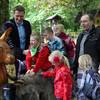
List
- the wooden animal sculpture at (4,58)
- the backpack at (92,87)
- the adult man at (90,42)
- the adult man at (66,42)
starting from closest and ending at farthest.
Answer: the wooden animal sculpture at (4,58), the backpack at (92,87), the adult man at (90,42), the adult man at (66,42)

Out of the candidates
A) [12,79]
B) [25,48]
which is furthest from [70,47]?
[12,79]

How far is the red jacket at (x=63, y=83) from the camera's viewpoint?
6156 mm

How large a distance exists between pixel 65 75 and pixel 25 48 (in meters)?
1.40

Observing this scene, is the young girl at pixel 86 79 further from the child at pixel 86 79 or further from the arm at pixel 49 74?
the arm at pixel 49 74

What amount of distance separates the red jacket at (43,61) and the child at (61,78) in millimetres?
333

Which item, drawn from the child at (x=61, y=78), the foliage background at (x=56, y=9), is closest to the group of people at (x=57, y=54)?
the child at (x=61, y=78)

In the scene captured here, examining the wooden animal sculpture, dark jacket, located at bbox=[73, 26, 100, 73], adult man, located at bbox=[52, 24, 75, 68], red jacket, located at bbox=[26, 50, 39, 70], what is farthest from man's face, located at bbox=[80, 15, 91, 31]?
the wooden animal sculpture

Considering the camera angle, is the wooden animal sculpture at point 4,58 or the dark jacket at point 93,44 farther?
the dark jacket at point 93,44

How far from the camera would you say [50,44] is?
23.2ft

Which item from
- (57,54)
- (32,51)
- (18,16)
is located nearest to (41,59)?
(32,51)

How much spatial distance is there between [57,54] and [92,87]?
0.79 m

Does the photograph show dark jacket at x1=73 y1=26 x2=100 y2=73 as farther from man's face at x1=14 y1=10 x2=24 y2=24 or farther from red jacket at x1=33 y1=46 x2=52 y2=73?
man's face at x1=14 y1=10 x2=24 y2=24

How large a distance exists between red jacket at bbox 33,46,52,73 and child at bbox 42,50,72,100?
0.33 meters

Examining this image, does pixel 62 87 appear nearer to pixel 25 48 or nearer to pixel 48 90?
pixel 48 90
